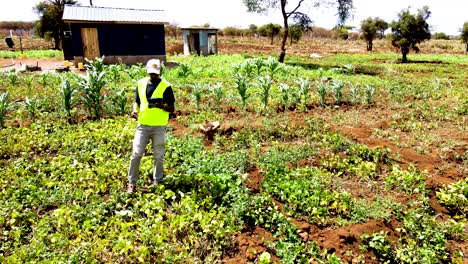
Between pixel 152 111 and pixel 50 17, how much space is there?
30979 millimetres

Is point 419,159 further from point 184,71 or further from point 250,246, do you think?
point 184,71

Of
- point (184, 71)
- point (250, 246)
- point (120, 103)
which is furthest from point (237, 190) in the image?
point (184, 71)

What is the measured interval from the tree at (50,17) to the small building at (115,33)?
10703mm

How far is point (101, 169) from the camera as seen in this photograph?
19.5ft

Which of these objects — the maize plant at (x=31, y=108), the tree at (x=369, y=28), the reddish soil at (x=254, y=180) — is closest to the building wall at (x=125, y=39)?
the maize plant at (x=31, y=108)

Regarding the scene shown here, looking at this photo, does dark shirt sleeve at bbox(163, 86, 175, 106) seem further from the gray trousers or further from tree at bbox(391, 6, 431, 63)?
tree at bbox(391, 6, 431, 63)

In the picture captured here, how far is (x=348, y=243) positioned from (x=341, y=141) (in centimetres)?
332

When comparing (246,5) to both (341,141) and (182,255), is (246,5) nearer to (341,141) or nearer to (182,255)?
(341,141)

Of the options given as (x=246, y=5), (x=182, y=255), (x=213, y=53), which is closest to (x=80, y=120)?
(x=182, y=255)

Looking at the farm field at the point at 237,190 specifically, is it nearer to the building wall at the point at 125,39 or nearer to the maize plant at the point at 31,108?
the maize plant at the point at 31,108

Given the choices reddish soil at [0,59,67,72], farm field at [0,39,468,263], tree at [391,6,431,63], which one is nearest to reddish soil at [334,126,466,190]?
farm field at [0,39,468,263]

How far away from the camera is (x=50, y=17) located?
30656 millimetres

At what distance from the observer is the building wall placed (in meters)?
19.7

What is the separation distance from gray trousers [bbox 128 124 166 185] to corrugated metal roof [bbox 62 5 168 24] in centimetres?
1639
